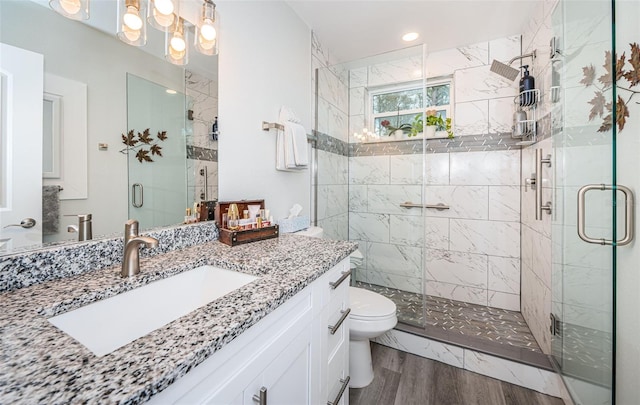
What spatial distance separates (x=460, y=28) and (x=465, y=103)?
2.08 feet

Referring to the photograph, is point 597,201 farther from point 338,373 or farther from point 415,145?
point 415,145

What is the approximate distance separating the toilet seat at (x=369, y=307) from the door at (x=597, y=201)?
34.5 inches

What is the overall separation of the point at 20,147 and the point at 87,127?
0.17 meters

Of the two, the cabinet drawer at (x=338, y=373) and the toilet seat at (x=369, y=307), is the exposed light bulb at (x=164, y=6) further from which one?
the toilet seat at (x=369, y=307)

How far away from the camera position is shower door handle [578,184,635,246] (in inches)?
35.3

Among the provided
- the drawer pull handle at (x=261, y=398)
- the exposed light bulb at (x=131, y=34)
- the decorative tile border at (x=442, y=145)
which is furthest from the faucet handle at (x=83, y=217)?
the decorative tile border at (x=442, y=145)

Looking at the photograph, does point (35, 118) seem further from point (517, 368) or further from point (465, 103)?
point (465, 103)

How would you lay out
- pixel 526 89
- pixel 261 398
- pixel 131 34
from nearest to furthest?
pixel 261 398, pixel 131 34, pixel 526 89

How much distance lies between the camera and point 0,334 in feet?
1.63

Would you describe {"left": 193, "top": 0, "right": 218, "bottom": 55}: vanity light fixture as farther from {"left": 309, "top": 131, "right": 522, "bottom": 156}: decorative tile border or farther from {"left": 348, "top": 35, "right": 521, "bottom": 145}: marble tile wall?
{"left": 348, "top": 35, "right": 521, "bottom": 145}: marble tile wall

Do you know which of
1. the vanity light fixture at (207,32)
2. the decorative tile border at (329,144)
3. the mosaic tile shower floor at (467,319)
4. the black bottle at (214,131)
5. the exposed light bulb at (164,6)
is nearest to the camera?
the exposed light bulb at (164,6)

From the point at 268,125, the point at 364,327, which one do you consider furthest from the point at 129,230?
the point at 364,327

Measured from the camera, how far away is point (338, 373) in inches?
45.8

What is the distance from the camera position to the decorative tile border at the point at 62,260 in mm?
695
